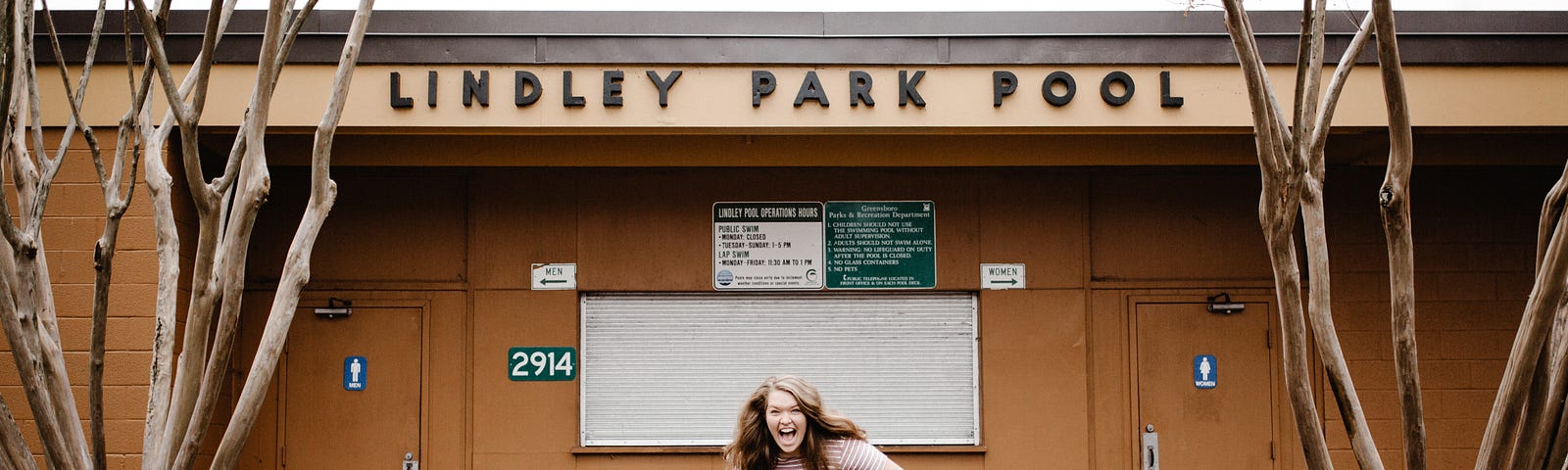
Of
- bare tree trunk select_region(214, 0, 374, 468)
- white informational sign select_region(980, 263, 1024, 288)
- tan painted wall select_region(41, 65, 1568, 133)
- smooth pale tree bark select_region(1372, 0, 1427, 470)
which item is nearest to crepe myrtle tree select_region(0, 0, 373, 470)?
bare tree trunk select_region(214, 0, 374, 468)

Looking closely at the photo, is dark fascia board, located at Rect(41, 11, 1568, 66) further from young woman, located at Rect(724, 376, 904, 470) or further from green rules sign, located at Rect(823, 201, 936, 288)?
young woman, located at Rect(724, 376, 904, 470)

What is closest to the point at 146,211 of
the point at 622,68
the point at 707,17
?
the point at 622,68

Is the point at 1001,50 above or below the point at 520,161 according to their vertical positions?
above

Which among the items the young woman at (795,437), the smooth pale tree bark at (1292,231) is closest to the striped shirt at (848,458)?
the young woman at (795,437)

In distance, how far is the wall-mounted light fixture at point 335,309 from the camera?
327 inches

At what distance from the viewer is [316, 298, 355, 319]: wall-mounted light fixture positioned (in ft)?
27.2

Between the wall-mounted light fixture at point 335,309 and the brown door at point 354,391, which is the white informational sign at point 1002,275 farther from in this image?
the wall-mounted light fixture at point 335,309

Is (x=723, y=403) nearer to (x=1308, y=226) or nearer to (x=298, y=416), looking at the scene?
(x=298, y=416)

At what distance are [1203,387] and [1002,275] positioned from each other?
5.14 ft

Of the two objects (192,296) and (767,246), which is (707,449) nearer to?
(767,246)

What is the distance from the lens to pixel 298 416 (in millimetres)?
8266

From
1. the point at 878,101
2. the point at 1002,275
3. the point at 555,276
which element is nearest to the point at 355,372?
the point at 555,276

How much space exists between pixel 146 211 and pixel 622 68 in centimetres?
296

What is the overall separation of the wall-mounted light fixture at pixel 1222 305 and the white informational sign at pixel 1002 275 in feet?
4.34
